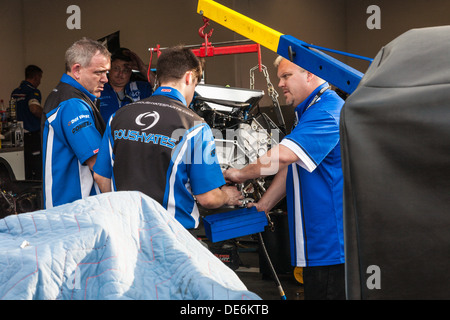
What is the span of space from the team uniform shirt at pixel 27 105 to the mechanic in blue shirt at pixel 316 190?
5.65 metres

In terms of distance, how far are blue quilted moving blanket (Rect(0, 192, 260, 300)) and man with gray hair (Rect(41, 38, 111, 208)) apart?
1.30 meters

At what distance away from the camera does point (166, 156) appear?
7.09 feet

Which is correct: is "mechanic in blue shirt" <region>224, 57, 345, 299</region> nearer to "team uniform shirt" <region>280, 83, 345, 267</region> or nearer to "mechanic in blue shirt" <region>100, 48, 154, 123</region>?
"team uniform shirt" <region>280, 83, 345, 267</region>

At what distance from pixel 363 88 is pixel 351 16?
9.75 m

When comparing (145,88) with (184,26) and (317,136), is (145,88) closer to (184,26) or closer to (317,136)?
(317,136)

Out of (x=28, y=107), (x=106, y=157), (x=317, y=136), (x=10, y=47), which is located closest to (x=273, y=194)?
(x=317, y=136)

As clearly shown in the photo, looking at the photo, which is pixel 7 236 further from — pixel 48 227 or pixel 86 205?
pixel 86 205

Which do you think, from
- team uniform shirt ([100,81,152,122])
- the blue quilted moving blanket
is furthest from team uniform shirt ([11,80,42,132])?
the blue quilted moving blanket

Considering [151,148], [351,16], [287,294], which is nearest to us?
[151,148]

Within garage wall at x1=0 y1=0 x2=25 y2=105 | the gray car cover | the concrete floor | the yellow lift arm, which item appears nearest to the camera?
the gray car cover

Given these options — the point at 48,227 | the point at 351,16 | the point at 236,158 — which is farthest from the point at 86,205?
the point at 351,16

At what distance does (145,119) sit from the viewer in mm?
2215

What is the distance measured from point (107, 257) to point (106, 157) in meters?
1.24

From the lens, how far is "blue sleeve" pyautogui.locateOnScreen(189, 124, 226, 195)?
2197 mm
